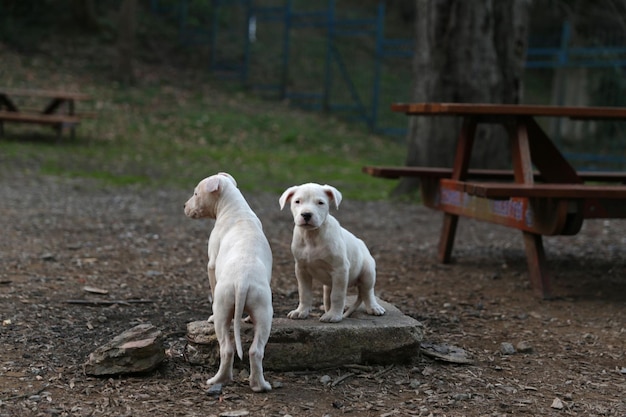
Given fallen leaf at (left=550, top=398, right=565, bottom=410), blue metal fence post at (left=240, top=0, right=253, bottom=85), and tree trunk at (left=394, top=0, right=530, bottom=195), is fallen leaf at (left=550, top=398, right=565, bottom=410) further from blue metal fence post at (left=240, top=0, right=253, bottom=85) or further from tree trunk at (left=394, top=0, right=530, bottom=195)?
blue metal fence post at (left=240, top=0, right=253, bottom=85)

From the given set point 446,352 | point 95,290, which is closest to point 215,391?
point 446,352

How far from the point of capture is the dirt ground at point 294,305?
3.62 m

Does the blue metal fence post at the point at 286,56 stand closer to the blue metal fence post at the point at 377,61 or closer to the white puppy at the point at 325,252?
the blue metal fence post at the point at 377,61

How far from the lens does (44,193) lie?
1012 centimetres

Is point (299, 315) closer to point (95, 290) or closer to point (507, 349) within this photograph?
point (507, 349)

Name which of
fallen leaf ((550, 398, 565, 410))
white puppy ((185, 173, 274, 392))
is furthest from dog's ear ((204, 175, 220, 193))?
fallen leaf ((550, 398, 565, 410))

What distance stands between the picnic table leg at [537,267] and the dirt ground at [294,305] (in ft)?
0.31

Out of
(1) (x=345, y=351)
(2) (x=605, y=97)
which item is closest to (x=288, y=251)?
(1) (x=345, y=351)

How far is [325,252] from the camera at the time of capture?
4039mm

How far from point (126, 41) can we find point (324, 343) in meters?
15.6

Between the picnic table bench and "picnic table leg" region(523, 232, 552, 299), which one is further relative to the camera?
the picnic table bench

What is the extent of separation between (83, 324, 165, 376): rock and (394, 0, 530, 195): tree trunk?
6.82 m

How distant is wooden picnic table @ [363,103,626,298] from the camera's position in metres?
5.57

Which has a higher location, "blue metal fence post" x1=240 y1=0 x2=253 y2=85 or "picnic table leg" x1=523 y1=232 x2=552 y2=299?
"blue metal fence post" x1=240 y1=0 x2=253 y2=85
